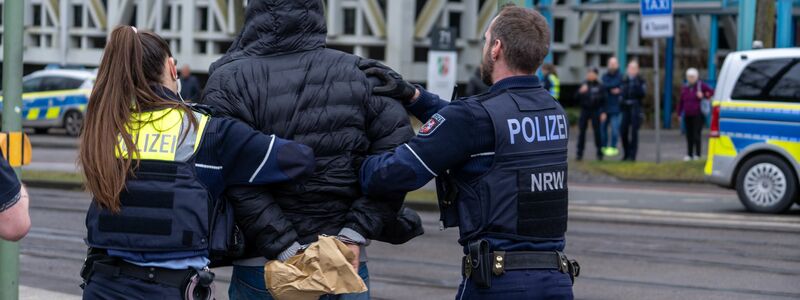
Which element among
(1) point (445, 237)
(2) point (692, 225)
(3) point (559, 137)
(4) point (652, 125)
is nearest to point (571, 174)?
(2) point (692, 225)

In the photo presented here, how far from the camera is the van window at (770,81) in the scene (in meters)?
14.9

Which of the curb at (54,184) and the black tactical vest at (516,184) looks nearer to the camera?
the black tactical vest at (516,184)

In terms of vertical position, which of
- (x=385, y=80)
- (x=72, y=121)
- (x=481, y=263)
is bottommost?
(x=72, y=121)

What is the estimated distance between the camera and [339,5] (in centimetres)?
3862

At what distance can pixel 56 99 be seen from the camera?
31578 mm

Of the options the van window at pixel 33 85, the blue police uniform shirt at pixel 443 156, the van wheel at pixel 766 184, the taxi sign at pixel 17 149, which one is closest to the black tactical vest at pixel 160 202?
the blue police uniform shirt at pixel 443 156

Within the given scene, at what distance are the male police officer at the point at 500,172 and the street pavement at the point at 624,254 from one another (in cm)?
479

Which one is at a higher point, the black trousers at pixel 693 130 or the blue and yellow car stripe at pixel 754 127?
the blue and yellow car stripe at pixel 754 127

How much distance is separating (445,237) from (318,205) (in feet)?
28.2

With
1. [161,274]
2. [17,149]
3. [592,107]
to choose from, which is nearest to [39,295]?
[17,149]

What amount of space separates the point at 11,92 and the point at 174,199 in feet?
10.3

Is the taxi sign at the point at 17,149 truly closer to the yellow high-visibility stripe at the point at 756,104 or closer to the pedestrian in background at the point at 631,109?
the yellow high-visibility stripe at the point at 756,104

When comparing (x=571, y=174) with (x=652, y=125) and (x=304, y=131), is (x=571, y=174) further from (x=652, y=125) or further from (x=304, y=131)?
(x=304, y=131)

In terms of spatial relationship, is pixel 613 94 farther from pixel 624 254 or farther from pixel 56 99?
pixel 56 99
